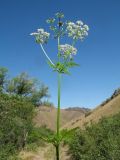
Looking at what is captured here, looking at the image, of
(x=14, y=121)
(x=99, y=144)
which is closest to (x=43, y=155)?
(x=14, y=121)

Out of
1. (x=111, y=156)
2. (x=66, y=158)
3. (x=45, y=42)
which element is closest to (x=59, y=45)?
(x=45, y=42)

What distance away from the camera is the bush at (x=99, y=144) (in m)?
29.5

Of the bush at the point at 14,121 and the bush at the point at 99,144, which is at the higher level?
the bush at the point at 14,121

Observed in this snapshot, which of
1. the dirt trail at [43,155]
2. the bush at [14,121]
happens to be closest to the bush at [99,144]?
the dirt trail at [43,155]

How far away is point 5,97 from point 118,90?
40231 mm

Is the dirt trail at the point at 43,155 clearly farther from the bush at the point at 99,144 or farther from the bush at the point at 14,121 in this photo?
the bush at the point at 99,144

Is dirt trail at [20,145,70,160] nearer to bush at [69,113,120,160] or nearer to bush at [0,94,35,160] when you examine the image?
bush at [0,94,35,160]

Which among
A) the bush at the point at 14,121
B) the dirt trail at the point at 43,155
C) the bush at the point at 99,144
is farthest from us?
the bush at the point at 14,121

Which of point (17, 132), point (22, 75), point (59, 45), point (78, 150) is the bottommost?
point (59, 45)

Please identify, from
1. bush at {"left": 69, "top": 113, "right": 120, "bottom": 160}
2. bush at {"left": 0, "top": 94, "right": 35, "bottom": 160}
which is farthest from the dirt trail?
bush at {"left": 69, "top": 113, "right": 120, "bottom": 160}

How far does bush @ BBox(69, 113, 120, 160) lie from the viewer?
2951 centimetres

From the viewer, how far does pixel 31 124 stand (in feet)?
168

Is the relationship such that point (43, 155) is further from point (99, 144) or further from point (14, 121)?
point (99, 144)

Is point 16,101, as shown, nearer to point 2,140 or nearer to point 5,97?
point 5,97
